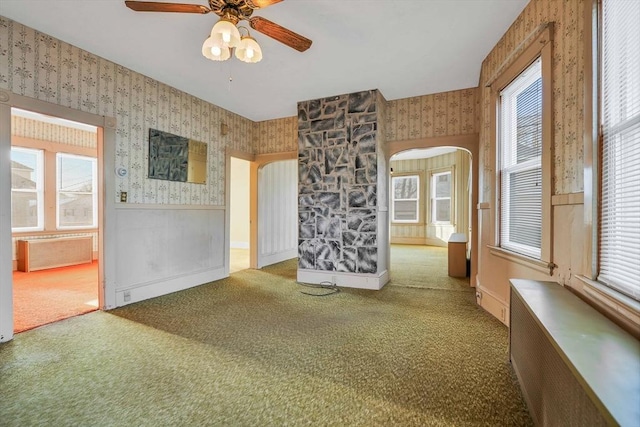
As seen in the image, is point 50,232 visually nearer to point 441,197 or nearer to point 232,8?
point 232,8

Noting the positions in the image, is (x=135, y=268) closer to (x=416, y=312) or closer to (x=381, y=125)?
(x=416, y=312)

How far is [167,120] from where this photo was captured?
385 cm

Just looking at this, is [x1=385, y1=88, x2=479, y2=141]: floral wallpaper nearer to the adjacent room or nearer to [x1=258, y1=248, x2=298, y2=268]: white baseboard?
the adjacent room

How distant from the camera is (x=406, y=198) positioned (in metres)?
9.73

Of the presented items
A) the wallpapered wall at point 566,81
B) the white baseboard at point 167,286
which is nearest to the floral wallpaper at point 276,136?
the white baseboard at point 167,286

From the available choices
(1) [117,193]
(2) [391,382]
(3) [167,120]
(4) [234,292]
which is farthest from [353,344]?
(3) [167,120]

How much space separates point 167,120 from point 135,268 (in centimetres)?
199

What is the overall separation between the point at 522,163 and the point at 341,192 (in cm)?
225

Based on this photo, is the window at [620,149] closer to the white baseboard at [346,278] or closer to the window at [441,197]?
A: the white baseboard at [346,278]

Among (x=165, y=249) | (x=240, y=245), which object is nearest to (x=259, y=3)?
(x=165, y=249)

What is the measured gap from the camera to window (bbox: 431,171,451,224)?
8766mm

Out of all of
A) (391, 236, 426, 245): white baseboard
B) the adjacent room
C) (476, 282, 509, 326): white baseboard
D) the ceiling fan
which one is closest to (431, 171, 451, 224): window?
(391, 236, 426, 245): white baseboard

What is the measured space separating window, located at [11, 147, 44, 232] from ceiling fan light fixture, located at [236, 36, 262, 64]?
573 cm

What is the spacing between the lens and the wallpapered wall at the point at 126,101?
2590 millimetres
